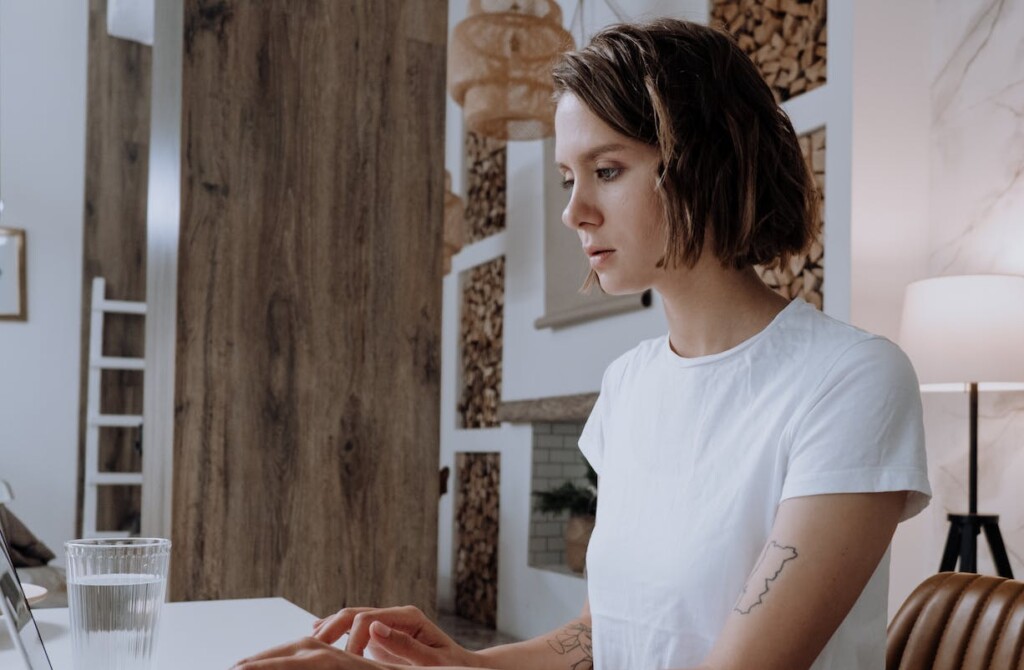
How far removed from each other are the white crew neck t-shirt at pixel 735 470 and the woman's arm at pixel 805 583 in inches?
0.9

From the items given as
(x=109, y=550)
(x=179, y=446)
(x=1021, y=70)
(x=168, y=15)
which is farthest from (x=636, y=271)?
(x=1021, y=70)

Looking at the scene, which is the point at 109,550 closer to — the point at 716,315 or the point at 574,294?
the point at 716,315

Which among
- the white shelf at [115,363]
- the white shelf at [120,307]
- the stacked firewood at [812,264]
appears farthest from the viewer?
the white shelf at [120,307]

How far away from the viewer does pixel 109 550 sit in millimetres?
889

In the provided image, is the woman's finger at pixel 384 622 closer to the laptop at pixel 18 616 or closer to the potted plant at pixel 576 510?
the laptop at pixel 18 616

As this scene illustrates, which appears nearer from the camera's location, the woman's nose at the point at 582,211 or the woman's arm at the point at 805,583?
the woman's arm at the point at 805,583

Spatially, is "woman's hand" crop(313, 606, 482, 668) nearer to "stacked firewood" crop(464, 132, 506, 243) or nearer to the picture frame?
"stacked firewood" crop(464, 132, 506, 243)

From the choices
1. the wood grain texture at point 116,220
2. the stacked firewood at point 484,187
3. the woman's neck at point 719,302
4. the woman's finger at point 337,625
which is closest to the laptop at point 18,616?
the woman's finger at point 337,625

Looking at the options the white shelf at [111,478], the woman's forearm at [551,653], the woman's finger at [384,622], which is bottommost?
the white shelf at [111,478]

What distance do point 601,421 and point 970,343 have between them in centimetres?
166

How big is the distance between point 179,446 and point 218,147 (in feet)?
2.16

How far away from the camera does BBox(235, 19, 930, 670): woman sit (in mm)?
955

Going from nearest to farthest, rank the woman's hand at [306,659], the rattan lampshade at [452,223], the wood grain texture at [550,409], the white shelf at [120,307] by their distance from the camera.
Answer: the woman's hand at [306,659], the wood grain texture at [550,409], the rattan lampshade at [452,223], the white shelf at [120,307]

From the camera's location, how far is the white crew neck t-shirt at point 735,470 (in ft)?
3.20
